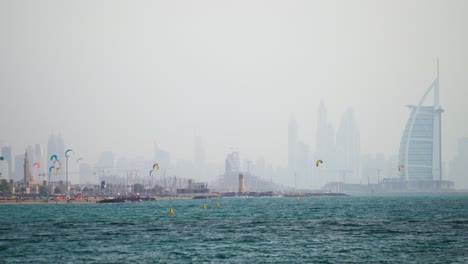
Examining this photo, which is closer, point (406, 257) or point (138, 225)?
point (406, 257)

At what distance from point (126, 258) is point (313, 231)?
37428 mm

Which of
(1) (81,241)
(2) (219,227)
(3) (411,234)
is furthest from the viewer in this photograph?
(2) (219,227)

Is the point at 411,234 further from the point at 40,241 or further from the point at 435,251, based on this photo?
the point at 40,241

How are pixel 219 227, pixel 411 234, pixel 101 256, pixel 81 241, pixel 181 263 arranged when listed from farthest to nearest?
pixel 219 227 < pixel 411 234 < pixel 81 241 < pixel 101 256 < pixel 181 263

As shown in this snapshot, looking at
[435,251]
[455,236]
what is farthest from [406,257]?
[455,236]

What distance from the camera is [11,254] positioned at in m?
75.4

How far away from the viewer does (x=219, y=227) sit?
110875 millimetres

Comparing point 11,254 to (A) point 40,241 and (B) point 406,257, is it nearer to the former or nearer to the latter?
(A) point 40,241

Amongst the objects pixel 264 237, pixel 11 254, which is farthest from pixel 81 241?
pixel 264 237

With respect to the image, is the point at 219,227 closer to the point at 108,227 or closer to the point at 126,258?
the point at 108,227

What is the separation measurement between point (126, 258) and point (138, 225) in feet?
153

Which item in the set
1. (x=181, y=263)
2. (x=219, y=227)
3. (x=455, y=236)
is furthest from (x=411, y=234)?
(x=181, y=263)

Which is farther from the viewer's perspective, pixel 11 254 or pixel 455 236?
pixel 455 236

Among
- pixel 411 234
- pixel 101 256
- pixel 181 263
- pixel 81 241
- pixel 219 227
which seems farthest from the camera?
pixel 219 227
